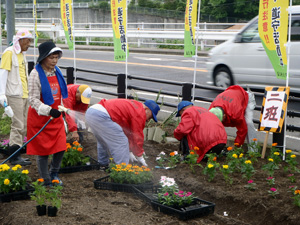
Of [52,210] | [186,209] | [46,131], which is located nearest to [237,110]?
[186,209]

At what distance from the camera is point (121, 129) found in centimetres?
661

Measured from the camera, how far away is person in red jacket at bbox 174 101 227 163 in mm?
7004

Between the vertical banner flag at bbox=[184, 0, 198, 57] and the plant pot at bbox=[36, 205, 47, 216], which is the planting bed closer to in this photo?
the plant pot at bbox=[36, 205, 47, 216]

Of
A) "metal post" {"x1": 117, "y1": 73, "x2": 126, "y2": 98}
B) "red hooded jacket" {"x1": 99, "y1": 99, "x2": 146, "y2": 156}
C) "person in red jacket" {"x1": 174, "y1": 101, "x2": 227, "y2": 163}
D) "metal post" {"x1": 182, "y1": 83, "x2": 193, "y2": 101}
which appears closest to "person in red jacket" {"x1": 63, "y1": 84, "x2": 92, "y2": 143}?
"red hooded jacket" {"x1": 99, "y1": 99, "x2": 146, "y2": 156}

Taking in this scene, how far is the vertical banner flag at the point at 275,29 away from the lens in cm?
696

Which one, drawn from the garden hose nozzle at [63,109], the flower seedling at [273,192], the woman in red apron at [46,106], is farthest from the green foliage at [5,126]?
the flower seedling at [273,192]

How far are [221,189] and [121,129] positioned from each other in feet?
5.30

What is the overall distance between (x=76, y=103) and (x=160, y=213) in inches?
124

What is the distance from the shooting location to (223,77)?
12594 millimetres

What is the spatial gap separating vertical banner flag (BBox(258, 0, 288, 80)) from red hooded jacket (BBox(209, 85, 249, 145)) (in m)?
0.77

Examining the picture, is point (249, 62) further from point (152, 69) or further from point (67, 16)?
point (152, 69)

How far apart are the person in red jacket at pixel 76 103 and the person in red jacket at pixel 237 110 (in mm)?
1980

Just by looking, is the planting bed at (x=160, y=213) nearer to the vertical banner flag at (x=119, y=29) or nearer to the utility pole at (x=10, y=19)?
the vertical banner flag at (x=119, y=29)

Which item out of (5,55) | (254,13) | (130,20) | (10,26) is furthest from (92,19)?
(5,55)
